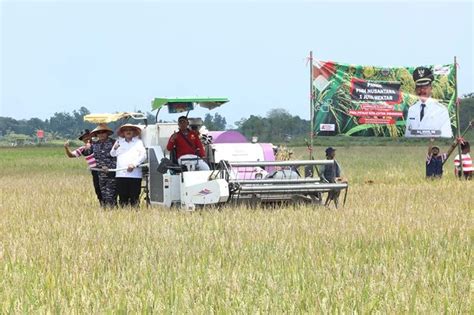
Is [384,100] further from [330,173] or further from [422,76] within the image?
[330,173]

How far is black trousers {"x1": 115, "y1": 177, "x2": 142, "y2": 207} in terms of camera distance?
13.5m

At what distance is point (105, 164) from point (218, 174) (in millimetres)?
2241

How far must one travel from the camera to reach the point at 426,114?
20781 millimetres

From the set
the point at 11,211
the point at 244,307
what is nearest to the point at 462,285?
the point at 244,307

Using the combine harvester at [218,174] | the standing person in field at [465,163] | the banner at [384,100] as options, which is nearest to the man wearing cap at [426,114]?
the banner at [384,100]

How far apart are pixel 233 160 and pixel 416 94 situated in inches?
346

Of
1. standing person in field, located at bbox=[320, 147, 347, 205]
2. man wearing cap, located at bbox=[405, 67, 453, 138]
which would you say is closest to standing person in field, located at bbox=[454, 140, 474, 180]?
man wearing cap, located at bbox=[405, 67, 453, 138]

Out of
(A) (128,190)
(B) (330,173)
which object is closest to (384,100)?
(B) (330,173)

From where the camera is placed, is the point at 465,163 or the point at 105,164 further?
the point at 465,163

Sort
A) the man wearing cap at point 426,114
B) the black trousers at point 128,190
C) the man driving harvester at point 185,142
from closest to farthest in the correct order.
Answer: the man driving harvester at point 185,142 < the black trousers at point 128,190 < the man wearing cap at point 426,114

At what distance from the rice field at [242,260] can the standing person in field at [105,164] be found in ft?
2.64

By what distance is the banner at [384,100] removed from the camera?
1972cm

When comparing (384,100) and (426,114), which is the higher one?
(384,100)

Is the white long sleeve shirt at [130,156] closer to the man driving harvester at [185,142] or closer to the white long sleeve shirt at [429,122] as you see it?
the man driving harvester at [185,142]
